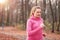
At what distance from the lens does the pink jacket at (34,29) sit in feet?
7.18

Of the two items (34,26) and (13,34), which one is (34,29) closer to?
(34,26)

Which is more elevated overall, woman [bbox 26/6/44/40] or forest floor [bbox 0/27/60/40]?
woman [bbox 26/6/44/40]

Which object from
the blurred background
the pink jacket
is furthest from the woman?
the blurred background

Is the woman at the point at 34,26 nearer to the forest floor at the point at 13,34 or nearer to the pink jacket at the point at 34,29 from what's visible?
the pink jacket at the point at 34,29

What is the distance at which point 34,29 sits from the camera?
2.22 metres

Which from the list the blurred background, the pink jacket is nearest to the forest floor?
the blurred background

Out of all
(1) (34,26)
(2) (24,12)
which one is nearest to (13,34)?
(2) (24,12)

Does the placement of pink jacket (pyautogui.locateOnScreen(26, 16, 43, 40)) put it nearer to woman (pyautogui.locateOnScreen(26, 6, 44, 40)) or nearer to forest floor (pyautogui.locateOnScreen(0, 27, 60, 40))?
woman (pyautogui.locateOnScreen(26, 6, 44, 40))

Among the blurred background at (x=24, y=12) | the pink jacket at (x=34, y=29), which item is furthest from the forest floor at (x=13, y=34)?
the pink jacket at (x=34, y=29)

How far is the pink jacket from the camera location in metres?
2.19

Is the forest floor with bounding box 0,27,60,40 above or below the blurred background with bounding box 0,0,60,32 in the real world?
below

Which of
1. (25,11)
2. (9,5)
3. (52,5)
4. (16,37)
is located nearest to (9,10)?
(9,5)

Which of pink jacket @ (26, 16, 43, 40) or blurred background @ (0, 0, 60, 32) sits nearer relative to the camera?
pink jacket @ (26, 16, 43, 40)

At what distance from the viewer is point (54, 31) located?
445cm
